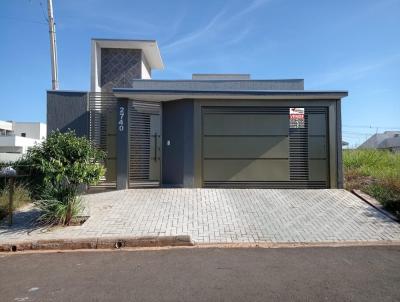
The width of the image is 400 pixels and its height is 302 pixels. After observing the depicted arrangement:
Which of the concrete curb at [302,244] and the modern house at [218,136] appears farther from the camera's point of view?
the modern house at [218,136]

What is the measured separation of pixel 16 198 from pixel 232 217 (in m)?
6.28

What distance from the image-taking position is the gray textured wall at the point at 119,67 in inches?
666

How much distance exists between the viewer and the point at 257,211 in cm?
1020

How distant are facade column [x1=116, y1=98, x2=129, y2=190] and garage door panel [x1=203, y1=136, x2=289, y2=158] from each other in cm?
273

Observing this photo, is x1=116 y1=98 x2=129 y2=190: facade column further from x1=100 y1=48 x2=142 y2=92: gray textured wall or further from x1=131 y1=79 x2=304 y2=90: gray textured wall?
x1=100 y1=48 x2=142 y2=92: gray textured wall

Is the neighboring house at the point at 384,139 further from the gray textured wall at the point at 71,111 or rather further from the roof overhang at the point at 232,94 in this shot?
the gray textured wall at the point at 71,111

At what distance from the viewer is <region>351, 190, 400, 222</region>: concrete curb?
9947mm

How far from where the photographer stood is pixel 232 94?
1277 cm

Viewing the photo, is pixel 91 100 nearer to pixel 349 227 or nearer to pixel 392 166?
pixel 349 227

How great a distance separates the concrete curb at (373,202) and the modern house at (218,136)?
103cm

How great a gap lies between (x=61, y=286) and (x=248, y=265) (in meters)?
2.92

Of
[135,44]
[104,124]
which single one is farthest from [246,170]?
[135,44]

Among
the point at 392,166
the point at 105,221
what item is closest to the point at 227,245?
the point at 105,221

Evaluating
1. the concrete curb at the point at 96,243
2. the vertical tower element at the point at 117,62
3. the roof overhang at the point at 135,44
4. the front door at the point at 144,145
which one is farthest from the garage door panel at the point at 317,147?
the roof overhang at the point at 135,44
